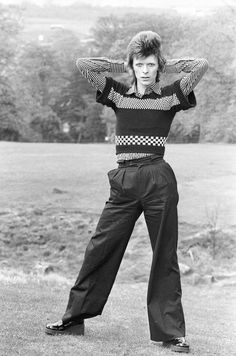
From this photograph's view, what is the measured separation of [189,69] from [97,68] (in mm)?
553

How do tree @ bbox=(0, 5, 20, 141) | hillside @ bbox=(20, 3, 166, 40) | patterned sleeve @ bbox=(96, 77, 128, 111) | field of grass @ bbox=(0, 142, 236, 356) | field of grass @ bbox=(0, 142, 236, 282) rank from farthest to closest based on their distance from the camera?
hillside @ bbox=(20, 3, 166, 40) → tree @ bbox=(0, 5, 20, 141) → field of grass @ bbox=(0, 142, 236, 282) → field of grass @ bbox=(0, 142, 236, 356) → patterned sleeve @ bbox=(96, 77, 128, 111)

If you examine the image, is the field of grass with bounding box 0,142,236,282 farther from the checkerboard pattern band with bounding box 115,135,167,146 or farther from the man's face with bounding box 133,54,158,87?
the man's face with bounding box 133,54,158,87

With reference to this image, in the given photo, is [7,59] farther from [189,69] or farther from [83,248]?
[189,69]

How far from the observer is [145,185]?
4316 millimetres

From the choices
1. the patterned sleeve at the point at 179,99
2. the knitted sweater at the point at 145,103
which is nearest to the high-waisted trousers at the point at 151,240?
the knitted sweater at the point at 145,103

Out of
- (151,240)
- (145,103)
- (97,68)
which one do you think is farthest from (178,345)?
(97,68)

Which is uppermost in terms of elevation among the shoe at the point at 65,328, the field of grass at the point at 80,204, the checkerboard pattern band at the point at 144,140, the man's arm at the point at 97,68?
the man's arm at the point at 97,68

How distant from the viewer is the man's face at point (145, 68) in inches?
170

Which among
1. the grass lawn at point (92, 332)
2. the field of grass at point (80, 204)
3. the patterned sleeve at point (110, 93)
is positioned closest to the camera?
the grass lawn at point (92, 332)

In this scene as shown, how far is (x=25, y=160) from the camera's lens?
25141 mm

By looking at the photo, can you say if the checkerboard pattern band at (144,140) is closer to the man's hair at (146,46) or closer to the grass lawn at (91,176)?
the man's hair at (146,46)

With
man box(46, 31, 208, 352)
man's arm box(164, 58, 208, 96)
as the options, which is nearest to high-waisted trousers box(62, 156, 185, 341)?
man box(46, 31, 208, 352)

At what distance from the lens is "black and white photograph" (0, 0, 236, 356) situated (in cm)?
437

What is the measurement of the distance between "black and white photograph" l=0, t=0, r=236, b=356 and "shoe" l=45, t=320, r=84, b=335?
0.6 inches
